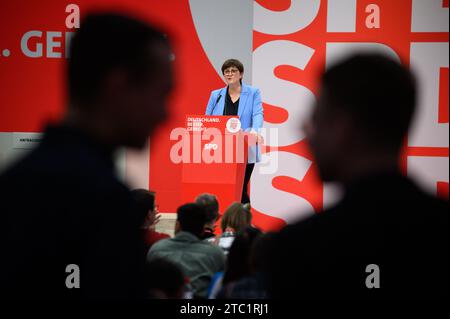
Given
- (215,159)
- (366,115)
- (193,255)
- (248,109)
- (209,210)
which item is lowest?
(193,255)

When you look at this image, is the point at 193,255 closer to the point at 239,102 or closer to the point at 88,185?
the point at 88,185

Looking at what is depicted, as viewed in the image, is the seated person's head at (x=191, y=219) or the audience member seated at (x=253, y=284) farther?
the seated person's head at (x=191, y=219)

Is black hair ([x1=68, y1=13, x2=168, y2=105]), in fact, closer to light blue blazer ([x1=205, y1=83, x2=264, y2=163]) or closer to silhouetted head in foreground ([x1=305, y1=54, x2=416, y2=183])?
silhouetted head in foreground ([x1=305, y1=54, x2=416, y2=183])

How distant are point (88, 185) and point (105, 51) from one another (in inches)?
7.7

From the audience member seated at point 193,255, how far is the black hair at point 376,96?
189 cm

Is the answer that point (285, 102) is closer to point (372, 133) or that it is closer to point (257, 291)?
point (257, 291)

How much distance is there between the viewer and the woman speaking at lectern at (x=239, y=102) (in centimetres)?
602

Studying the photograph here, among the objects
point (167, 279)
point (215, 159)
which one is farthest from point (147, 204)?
point (215, 159)

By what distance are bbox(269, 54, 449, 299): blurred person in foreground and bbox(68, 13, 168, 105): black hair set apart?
273 mm

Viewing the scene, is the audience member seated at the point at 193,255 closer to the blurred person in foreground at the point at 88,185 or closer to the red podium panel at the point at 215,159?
the blurred person in foreground at the point at 88,185

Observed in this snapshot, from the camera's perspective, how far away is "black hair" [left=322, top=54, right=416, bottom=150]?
3.03 ft

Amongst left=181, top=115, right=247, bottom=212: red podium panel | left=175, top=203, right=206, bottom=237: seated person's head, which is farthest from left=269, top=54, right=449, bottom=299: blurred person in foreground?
left=181, top=115, right=247, bottom=212: red podium panel

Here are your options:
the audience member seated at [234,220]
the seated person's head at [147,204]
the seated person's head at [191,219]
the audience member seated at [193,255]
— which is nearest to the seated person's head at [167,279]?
the audience member seated at [193,255]

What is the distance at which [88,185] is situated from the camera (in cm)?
85
